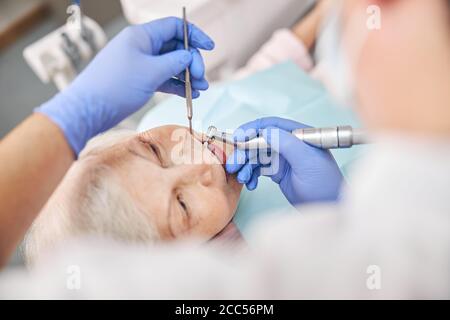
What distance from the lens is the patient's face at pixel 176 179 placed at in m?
0.85

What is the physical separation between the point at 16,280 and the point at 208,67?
0.64m

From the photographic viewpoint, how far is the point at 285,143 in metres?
0.88

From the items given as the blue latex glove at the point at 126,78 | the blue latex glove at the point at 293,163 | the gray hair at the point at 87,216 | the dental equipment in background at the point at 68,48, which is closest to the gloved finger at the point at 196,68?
the blue latex glove at the point at 126,78

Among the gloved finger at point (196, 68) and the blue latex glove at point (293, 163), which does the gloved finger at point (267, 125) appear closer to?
the blue latex glove at point (293, 163)

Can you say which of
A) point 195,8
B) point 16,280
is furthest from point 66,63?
point 16,280

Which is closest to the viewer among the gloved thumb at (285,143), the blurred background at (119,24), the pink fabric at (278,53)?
the gloved thumb at (285,143)

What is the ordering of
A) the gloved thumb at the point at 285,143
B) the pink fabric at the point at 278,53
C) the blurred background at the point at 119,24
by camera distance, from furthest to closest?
the pink fabric at the point at 278,53
the blurred background at the point at 119,24
the gloved thumb at the point at 285,143

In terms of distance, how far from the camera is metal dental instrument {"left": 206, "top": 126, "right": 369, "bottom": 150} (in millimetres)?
831

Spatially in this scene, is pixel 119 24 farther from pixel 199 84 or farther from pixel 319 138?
pixel 319 138

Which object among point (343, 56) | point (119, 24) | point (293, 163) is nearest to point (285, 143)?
point (293, 163)

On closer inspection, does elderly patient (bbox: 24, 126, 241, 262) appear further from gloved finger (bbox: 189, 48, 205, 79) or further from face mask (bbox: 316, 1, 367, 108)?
face mask (bbox: 316, 1, 367, 108)

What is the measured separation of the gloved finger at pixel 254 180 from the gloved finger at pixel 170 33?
9.7 inches

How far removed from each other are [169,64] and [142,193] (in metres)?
0.22

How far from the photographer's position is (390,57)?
22.7 inches
